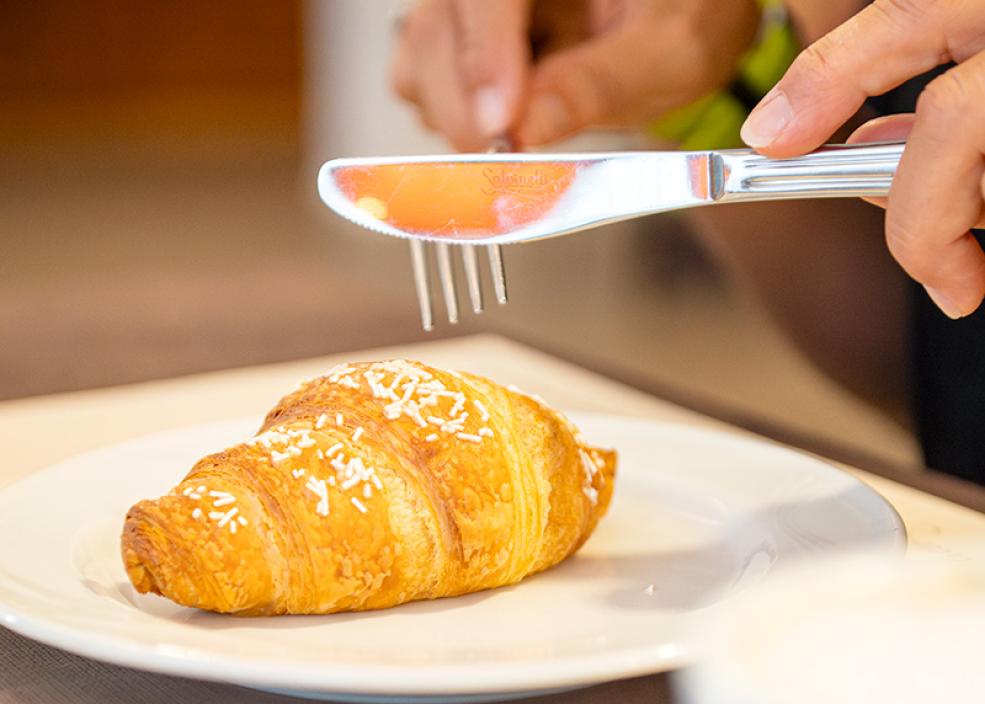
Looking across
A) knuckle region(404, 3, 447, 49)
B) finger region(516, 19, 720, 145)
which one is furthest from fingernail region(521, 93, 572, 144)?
knuckle region(404, 3, 447, 49)

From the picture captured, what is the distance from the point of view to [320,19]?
6.17 meters

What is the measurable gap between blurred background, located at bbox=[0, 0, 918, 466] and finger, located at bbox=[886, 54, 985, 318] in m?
0.31

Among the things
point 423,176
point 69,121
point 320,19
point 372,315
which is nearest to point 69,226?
point 320,19

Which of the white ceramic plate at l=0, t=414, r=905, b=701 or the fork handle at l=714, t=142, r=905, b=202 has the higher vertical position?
the fork handle at l=714, t=142, r=905, b=202

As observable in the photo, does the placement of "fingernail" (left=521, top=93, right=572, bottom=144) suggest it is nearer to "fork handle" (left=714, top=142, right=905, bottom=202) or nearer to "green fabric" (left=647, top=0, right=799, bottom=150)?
"green fabric" (left=647, top=0, right=799, bottom=150)

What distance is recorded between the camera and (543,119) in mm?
1372

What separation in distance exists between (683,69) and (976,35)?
2.78ft

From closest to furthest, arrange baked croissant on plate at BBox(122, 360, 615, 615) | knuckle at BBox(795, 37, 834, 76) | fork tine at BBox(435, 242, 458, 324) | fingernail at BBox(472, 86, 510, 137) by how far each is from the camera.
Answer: baked croissant on plate at BBox(122, 360, 615, 615)
knuckle at BBox(795, 37, 834, 76)
fork tine at BBox(435, 242, 458, 324)
fingernail at BBox(472, 86, 510, 137)

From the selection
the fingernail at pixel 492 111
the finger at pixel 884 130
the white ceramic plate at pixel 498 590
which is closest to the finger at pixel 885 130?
the finger at pixel 884 130

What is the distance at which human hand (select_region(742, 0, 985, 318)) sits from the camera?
0.66m

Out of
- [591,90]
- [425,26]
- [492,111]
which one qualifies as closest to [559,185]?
[492,111]

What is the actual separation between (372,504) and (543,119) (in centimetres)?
81

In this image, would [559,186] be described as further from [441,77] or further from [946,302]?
[441,77]

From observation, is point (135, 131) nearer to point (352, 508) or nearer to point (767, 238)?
point (767, 238)
